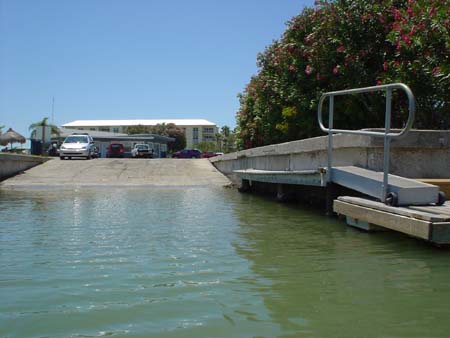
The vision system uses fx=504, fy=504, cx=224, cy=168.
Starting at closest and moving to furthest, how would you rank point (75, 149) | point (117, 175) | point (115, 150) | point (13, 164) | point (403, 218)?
point (403, 218), point (13, 164), point (117, 175), point (75, 149), point (115, 150)

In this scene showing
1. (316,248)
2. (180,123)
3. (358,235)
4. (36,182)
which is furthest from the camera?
(180,123)

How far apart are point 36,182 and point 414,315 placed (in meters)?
16.7

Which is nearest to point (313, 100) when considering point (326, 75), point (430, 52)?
point (326, 75)

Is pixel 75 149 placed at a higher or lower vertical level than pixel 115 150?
lower

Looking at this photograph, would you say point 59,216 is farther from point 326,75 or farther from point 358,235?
point 326,75

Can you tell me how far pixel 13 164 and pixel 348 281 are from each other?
18254mm

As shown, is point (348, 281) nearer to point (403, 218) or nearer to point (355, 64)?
point (403, 218)

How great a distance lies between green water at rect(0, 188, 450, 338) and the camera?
3307 millimetres

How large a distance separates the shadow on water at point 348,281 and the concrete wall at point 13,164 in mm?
14265

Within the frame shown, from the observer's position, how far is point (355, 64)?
1230cm

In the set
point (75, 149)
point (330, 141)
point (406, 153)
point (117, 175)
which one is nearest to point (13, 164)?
point (117, 175)

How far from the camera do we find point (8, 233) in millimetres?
7121

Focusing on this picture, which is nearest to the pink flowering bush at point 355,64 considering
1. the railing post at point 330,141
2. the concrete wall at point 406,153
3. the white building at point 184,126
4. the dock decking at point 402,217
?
the concrete wall at point 406,153

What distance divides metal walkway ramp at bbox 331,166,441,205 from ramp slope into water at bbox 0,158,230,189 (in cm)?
1110
